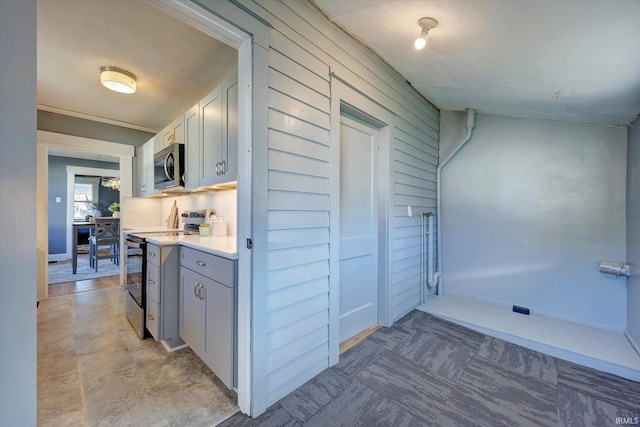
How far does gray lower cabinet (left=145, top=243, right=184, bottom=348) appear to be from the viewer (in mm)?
2012

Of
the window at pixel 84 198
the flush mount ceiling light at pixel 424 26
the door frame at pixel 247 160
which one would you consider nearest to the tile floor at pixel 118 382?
the door frame at pixel 247 160

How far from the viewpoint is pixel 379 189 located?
8.38 ft

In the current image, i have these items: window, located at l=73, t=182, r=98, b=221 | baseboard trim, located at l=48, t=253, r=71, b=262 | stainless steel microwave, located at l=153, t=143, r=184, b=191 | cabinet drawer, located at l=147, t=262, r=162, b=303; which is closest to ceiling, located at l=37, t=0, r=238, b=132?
stainless steel microwave, located at l=153, t=143, r=184, b=191

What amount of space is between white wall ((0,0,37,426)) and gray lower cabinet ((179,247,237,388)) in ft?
2.65

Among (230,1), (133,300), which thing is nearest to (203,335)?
(133,300)

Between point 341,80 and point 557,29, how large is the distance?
4.14 feet

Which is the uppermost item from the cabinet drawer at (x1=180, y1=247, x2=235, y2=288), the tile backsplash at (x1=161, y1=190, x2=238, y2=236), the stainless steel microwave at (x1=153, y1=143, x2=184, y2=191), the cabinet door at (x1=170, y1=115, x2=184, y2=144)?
the cabinet door at (x1=170, y1=115, x2=184, y2=144)

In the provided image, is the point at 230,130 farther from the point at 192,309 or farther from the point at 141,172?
the point at 141,172

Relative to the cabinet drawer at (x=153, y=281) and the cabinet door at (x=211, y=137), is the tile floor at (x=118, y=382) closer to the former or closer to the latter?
the cabinet drawer at (x=153, y=281)

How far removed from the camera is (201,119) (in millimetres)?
2330

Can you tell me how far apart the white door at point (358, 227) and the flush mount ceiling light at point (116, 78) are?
2112 millimetres

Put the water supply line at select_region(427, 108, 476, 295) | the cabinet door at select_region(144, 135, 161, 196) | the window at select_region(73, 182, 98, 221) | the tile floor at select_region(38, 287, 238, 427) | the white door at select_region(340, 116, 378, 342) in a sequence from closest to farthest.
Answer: the tile floor at select_region(38, 287, 238, 427), the white door at select_region(340, 116, 378, 342), the water supply line at select_region(427, 108, 476, 295), the cabinet door at select_region(144, 135, 161, 196), the window at select_region(73, 182, 98, 221)

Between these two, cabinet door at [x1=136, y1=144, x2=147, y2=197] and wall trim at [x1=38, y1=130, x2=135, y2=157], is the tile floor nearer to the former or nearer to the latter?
cabinet door at [x1=136, y1=144, x2=147, y2=197]

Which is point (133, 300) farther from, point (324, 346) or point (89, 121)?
point (89, 121)
